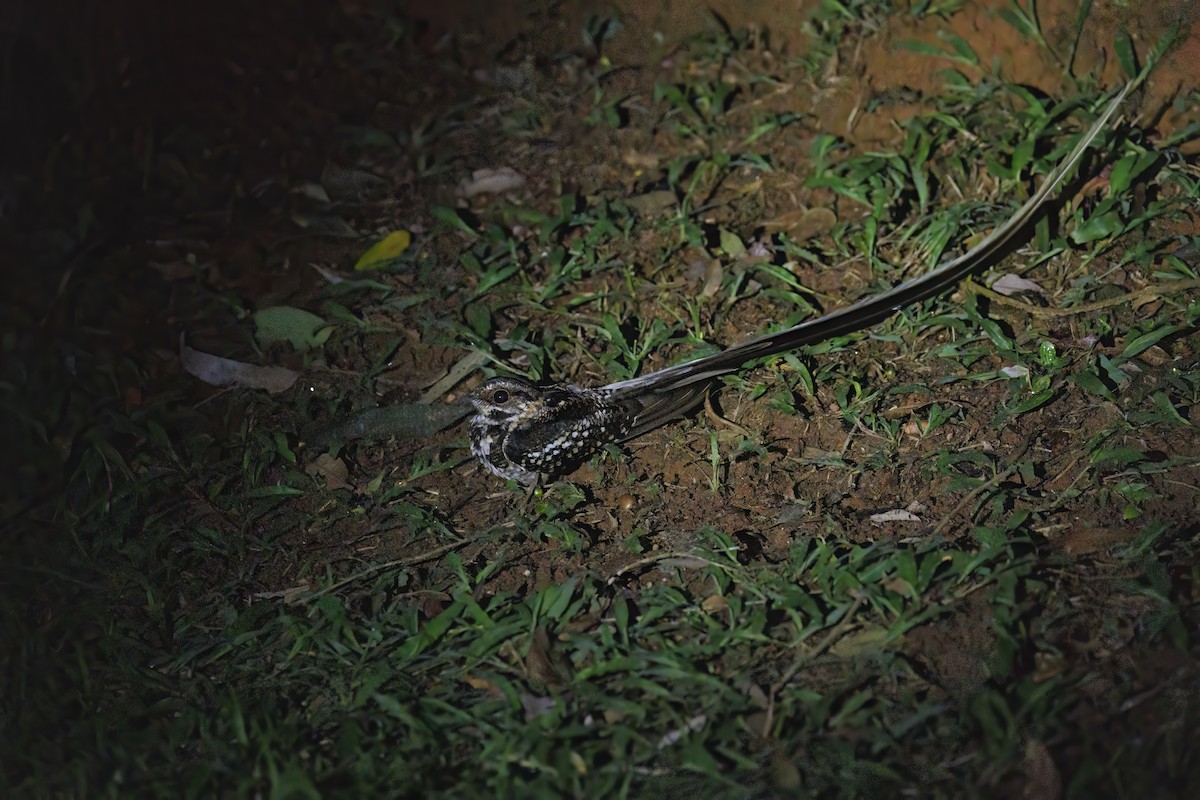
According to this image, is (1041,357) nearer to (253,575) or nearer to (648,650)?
(648,650)

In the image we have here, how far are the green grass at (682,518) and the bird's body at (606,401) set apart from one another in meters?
0.09

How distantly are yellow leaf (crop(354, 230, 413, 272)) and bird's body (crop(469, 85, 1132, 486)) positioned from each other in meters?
1.03

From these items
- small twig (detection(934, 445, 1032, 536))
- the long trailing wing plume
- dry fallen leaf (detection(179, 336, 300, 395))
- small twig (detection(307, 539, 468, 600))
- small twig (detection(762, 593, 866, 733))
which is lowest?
small twig (detection(307, 539, 468, 600))

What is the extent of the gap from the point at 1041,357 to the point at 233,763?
2788 mm

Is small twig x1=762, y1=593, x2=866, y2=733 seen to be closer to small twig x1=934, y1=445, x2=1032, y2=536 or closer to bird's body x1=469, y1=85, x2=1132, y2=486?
small twig x1=934, y1=445, x2=1032, y2=536

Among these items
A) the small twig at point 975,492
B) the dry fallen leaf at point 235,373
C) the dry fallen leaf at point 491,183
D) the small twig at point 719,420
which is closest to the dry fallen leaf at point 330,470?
the dry fallen leaf at point 235,373

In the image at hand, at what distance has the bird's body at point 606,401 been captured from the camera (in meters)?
3.61

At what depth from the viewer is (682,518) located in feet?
11.3

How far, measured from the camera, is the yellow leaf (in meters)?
4.58

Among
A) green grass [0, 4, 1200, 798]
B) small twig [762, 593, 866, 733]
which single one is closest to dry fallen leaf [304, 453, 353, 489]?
green grass [0, 4, 1200, 798]

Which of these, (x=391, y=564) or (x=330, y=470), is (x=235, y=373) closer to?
(x=330, y=470)

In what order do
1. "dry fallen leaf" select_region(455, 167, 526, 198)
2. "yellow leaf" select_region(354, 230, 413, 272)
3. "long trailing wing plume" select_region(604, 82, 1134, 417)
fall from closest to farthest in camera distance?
1. "long trailing wing plume" select_region(604, 82, 1134, 417)
2. "yellow leaf" select_region(354, 230, 413, 272)
3. "dry fallen leaf" select_region(455, 167, 526, 198)

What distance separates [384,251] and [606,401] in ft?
4.73

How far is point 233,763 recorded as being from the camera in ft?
9.43
